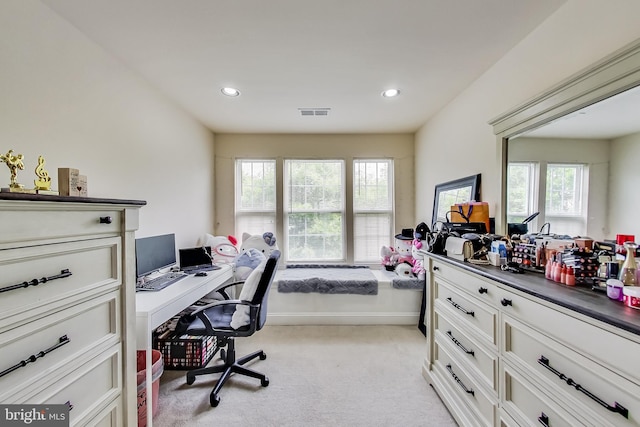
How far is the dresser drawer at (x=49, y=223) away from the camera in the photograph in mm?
735

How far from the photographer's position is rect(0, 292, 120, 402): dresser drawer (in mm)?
736

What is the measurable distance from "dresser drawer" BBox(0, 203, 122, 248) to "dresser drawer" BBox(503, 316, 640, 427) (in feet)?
5.85

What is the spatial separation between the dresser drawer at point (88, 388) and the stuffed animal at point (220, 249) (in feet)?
6.15

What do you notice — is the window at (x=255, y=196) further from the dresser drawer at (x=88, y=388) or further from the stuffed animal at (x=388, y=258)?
the dresser drawer at (x=88, y=388)

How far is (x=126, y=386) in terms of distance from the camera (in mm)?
1127

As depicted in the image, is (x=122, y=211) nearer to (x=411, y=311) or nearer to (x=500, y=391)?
(x=500, y=391)

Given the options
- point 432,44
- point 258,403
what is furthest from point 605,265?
point 258,403

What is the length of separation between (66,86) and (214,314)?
5.76 ft

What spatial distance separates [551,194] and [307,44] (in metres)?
1.72

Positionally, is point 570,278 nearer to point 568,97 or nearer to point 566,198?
point 566,198

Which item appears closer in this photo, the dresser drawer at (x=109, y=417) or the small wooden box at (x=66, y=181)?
the dresser drawer at (x=109, y=417)

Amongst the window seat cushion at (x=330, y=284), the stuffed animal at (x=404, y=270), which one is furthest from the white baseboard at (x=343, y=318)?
the stuffed animal at (x=404, y=270)

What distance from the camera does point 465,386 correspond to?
58.5 inches

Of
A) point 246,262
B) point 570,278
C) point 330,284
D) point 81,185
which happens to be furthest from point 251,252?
point 570,278
